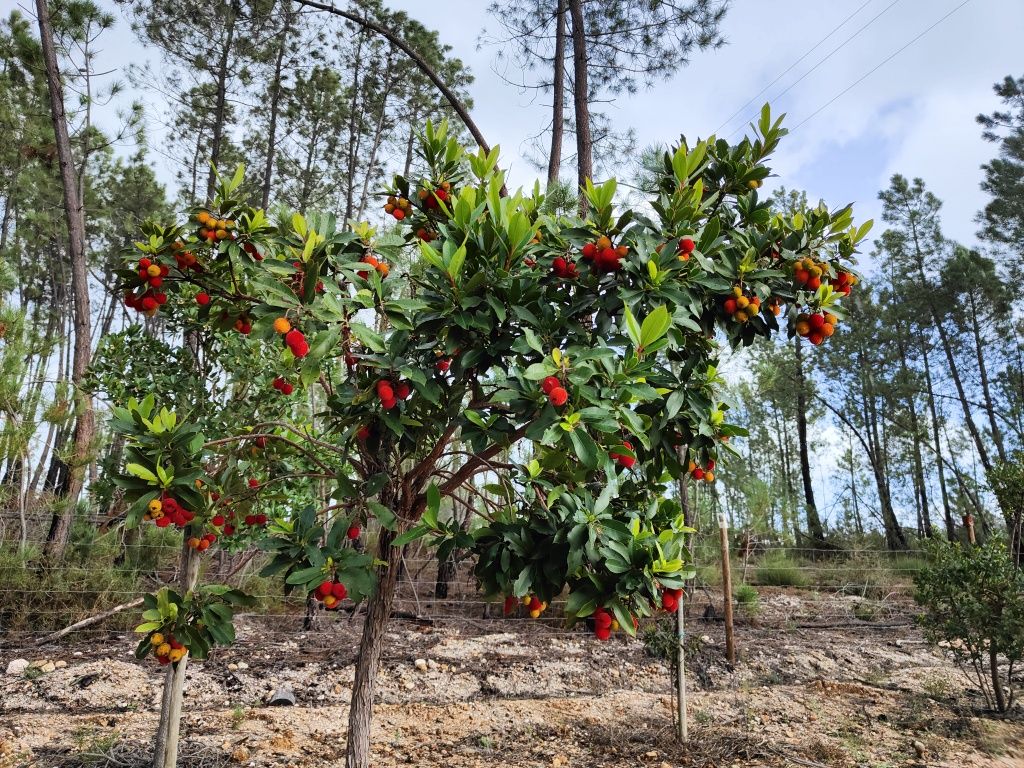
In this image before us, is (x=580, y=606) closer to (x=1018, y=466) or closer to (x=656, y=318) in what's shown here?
A: (x=656, y=318)

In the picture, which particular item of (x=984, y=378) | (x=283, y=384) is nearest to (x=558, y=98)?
(x=283, y=384)

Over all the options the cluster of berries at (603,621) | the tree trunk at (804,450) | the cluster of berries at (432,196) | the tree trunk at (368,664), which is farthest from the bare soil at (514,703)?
the tree trunk at (804,450)

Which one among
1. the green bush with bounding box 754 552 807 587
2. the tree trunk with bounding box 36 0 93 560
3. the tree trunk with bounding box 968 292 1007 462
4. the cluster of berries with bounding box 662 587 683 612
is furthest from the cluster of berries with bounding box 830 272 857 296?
the tree trunk with bounding box 968 292 1007 462

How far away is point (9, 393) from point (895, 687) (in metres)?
6.82

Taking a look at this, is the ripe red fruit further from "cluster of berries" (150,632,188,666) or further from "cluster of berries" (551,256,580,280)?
"cluster of berries" (150,632,188,666)

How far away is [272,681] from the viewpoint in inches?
167

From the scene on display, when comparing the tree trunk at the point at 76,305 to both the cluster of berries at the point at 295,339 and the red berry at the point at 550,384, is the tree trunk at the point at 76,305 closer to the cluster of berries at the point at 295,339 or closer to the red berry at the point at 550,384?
the cluster of berries at the point at 295,339

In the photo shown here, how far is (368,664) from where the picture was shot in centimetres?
229

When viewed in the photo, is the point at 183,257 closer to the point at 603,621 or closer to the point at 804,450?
the point at 603,621

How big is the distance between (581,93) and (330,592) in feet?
18.7

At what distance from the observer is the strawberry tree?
5.61 feet

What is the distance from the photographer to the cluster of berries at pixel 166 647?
1956 mm

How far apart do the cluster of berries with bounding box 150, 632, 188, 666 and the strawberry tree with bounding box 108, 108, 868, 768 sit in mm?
370

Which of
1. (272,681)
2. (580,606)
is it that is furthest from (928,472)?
(580,606)
